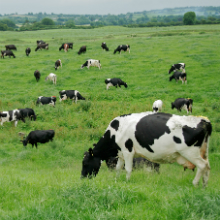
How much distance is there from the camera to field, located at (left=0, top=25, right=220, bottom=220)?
4.78m

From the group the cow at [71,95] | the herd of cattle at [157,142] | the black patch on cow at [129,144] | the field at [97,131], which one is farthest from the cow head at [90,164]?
the cow at [71,95]

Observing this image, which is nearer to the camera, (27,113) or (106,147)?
(106,147)

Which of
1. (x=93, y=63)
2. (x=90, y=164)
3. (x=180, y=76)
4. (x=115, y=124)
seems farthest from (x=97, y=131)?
(x=93, y=63)

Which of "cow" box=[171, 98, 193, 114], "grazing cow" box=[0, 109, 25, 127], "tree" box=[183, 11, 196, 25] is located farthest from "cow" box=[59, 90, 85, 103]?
"tree" box=[183, 11, 196, 25]

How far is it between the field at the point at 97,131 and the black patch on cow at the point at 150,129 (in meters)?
1.05

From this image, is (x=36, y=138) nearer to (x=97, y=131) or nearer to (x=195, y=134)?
(x=97, y=131)

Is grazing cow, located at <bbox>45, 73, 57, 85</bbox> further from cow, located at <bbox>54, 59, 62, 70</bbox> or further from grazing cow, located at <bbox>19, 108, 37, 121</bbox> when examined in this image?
grazing cow, located at <bbox>19, 108, 37, 121</bbox>

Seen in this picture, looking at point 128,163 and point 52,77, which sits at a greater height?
point 128,163

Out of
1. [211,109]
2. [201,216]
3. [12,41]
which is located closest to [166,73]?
[211,109]

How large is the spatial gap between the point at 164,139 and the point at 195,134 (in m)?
0.74

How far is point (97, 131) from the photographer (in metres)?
13.4

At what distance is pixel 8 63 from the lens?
101 feet

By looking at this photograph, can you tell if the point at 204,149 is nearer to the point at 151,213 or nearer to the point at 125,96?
the point at 151,213

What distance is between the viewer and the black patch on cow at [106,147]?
24.6ft
